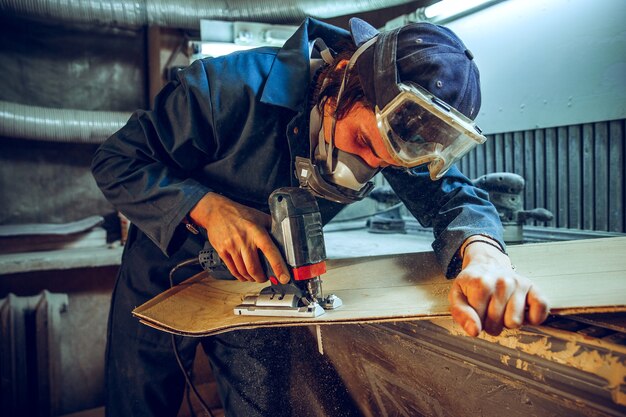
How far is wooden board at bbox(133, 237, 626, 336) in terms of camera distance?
76 centimetres

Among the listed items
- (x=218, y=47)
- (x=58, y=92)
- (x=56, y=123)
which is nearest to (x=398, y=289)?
(x=218, y=47)

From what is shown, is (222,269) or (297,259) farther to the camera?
(222,269)

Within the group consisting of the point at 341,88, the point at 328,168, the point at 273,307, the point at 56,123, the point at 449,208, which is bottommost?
the point at 273,307

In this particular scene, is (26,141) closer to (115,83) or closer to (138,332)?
(115,83)

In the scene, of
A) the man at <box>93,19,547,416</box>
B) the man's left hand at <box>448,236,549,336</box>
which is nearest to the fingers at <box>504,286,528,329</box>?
the man's left hand at <box>448,236,549,336</box>

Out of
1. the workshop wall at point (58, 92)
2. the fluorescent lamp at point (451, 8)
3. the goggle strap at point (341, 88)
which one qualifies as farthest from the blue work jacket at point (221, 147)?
the workshop wall at point (58, 92)

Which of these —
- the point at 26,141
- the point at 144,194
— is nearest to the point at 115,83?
the point at 26,141

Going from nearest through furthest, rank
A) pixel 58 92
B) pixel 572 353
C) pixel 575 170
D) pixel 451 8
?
1. pixel 572 353
2. pixel 575 170
3. pixel 451 8
4. pixel 58 92

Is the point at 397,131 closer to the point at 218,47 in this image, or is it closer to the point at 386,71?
the point at 386,71

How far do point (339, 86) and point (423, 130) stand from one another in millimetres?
299

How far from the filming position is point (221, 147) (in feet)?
4.21

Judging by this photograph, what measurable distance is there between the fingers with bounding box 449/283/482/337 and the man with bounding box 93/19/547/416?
18 centimetres

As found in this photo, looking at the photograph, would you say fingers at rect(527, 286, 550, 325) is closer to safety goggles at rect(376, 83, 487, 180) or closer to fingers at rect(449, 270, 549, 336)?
fingers at rect(449, 270, 549, 336)

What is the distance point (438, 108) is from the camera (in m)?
0.93
